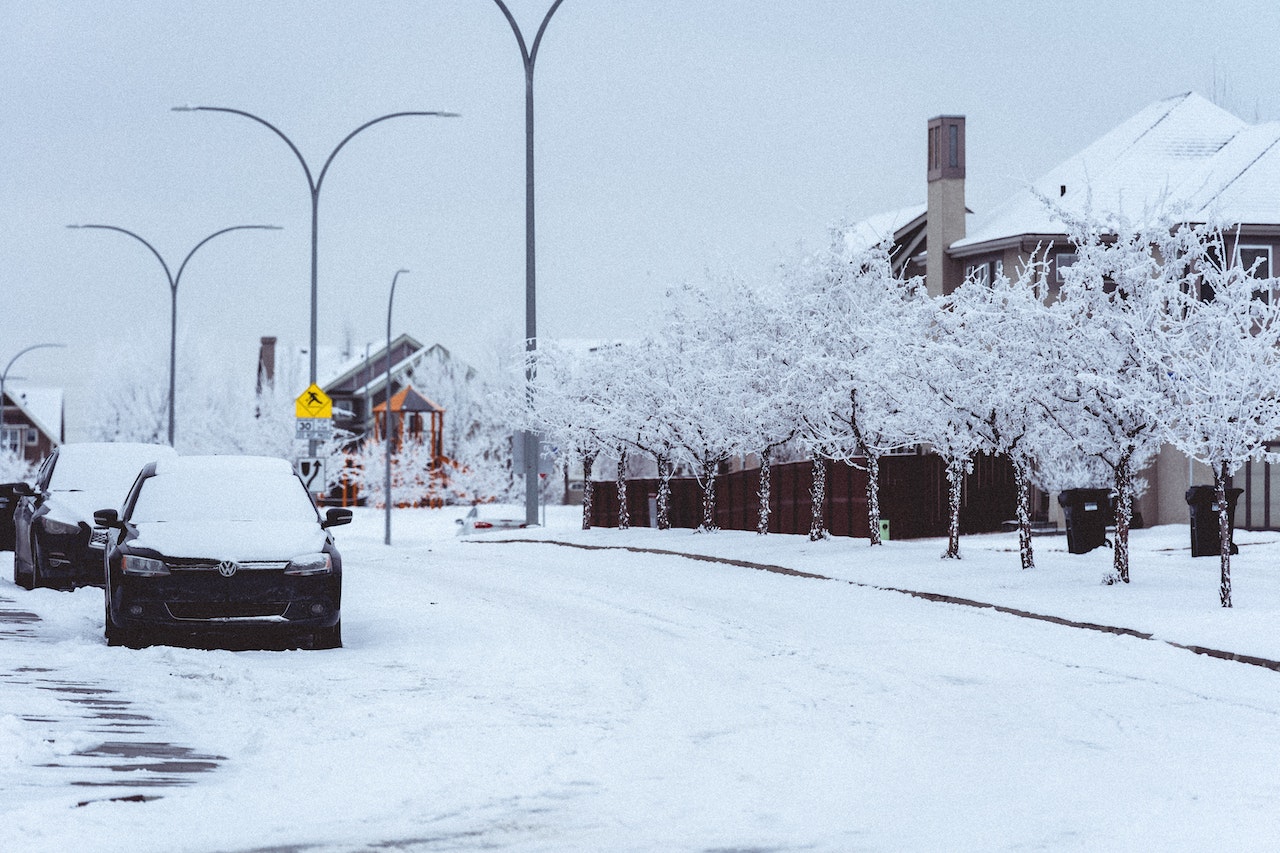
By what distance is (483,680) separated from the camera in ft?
38.0

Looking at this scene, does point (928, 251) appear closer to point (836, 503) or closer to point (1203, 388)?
point (836, 503)

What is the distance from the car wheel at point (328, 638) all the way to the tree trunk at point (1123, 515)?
9690 millimetres

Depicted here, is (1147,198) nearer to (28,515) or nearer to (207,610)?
(28,515)

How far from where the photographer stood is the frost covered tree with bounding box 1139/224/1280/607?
1662 cm

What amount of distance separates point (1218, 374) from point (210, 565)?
10.1m

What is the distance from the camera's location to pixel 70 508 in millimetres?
18672

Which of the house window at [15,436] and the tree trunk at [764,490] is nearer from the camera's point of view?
the tree trunk at [764,490]

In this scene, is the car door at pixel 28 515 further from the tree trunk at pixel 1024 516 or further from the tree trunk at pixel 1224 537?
the tree trunk at pixel 1224 537

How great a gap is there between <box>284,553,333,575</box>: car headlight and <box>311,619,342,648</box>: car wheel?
1.59 ft

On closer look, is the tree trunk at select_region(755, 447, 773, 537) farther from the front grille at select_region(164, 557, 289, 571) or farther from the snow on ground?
the front grille at select_region(164, 557, 289, 571)

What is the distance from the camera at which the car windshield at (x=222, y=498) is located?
45.8 feet

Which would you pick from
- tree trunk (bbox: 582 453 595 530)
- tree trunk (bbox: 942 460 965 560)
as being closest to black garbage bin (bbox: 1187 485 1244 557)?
tree trunk (bbox: 942 460 965 560)

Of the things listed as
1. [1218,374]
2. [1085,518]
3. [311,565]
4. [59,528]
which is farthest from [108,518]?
[1085,518]

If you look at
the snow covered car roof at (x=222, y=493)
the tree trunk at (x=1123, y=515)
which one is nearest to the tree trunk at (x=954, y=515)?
the tree trunk at (x=1123, y=515)
